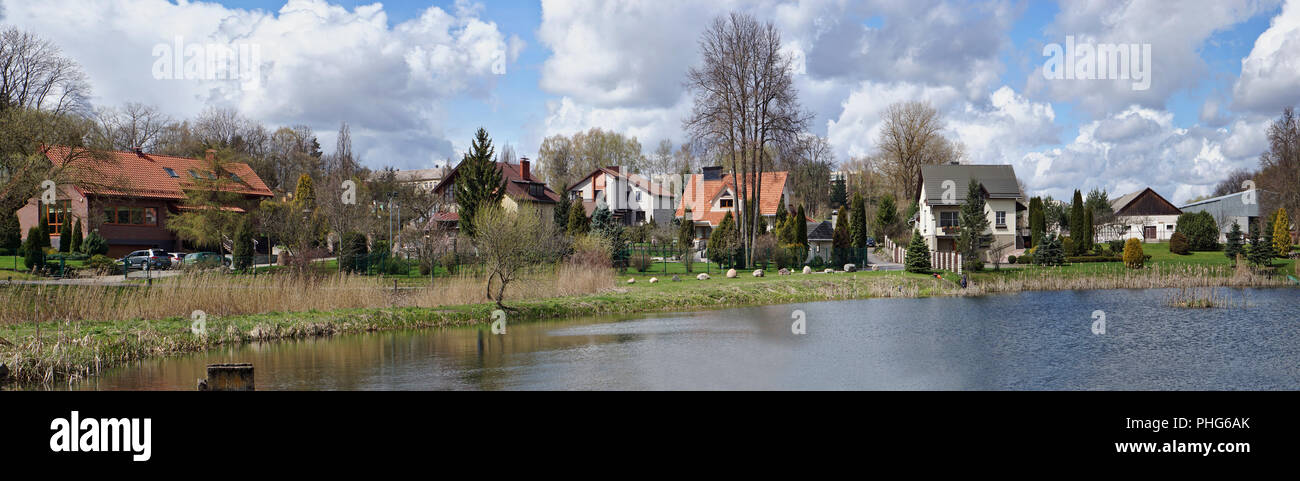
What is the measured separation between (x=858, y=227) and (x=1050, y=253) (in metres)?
12.2

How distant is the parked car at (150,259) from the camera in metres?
43.6

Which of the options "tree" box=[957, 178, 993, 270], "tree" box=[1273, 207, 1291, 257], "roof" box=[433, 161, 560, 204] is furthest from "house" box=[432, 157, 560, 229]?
"tree" box=[1273, 207, 1291, 257]

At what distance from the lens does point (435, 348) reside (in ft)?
63.8

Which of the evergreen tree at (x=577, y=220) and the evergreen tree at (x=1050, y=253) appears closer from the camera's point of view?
the evergreen tree at (x=1050, y=253)

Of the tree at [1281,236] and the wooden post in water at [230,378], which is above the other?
the tree at [1281,236]

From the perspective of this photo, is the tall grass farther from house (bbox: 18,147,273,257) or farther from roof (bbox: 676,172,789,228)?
roof (bbox: 676,172,789,228)

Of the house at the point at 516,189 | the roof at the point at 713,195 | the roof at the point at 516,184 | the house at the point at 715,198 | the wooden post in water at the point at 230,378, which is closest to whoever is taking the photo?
the wooden post in water at the point at 230,378

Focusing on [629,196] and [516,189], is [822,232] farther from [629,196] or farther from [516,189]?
[629,196]

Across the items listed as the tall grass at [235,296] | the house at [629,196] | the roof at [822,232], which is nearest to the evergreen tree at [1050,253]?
the roof at [822,232]

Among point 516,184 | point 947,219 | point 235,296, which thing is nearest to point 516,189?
point 516,184

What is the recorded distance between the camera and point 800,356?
17406 mm

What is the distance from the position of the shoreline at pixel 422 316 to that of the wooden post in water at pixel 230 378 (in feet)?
27.5

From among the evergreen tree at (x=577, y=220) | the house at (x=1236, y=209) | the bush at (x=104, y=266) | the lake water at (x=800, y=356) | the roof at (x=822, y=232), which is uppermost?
the house at (x=1236, y=209)

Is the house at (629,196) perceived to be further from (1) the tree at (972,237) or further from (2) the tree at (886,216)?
(1) the tree at (972,237)
